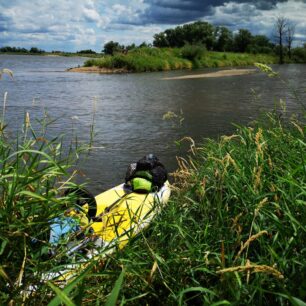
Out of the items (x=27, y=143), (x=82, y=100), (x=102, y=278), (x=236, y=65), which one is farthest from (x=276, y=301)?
(x=236, y=65)

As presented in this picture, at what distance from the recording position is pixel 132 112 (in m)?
17.4

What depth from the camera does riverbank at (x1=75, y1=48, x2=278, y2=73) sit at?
41469 millimetres

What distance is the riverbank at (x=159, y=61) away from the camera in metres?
41.5

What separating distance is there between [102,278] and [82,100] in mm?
17991

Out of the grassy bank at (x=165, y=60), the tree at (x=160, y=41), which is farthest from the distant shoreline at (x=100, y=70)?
the tree at (x=160, y=41)

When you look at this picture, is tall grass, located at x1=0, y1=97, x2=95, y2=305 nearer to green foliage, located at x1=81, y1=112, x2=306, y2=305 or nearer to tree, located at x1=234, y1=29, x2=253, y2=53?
green foliage, located at x1=81, y1=112, x2=306, y2=305

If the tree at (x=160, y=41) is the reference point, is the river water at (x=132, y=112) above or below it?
below

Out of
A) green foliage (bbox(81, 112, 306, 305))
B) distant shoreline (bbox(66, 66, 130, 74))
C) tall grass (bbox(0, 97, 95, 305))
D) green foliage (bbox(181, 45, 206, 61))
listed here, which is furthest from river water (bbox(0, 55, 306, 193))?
green foliage (bbox(181, 45, 206, 61))

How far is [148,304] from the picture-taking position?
9.46ft

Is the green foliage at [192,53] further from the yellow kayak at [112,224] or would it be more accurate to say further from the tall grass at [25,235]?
the tall grass at [25,235]

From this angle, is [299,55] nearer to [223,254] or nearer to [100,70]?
[100,70]

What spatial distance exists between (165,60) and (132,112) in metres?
29.5

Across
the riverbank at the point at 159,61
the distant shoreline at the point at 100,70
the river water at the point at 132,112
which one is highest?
the riverbank at the point at 159,61

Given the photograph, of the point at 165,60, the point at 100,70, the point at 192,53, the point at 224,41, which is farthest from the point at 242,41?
the point at 100,70
